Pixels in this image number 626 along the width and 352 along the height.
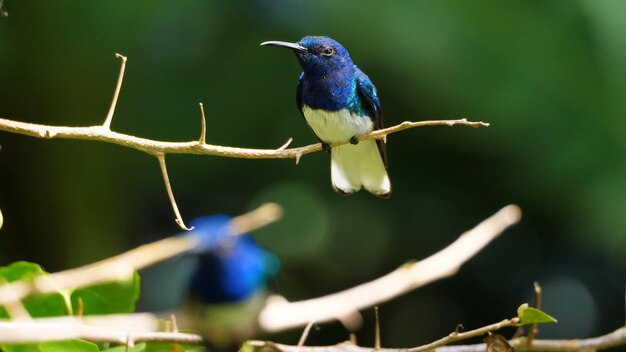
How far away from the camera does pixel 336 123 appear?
2508 mm

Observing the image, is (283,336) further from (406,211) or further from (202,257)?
(202,257)

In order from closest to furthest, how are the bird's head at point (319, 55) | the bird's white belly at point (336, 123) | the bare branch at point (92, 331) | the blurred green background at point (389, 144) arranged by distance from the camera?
1. the bare branch at point (92, 331)
2. the bird's head at point (319, 55)
3. the bird's white belly at point (336, 123)
4. the blurred green background at point (389, 144)

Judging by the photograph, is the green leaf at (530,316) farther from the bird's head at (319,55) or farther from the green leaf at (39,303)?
the bird's head at (319,55)

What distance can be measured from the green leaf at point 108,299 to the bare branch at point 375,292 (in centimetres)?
33

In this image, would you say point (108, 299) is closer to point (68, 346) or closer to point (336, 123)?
point (68, 346)

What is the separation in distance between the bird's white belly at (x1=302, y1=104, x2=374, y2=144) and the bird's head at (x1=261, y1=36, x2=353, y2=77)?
163 millimetres

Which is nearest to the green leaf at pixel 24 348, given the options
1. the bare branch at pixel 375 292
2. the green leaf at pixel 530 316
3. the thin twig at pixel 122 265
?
the thin twig at pixel 122 265

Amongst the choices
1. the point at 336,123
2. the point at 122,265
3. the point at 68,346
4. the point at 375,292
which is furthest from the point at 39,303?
the point at 336,123

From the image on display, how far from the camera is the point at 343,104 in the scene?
2.50 metres

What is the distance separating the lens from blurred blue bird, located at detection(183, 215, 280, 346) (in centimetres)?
114

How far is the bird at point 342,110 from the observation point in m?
2.28

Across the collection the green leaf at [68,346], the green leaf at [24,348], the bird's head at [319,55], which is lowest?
the green leaf at [24,348]

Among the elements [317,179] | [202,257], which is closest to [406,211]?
[317,179]

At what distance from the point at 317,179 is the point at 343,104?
2361 millimetres
